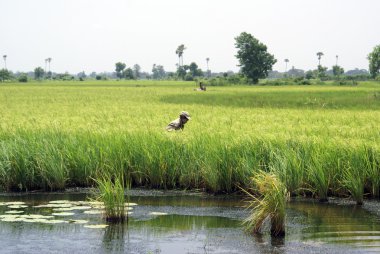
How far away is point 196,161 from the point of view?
14250 millimetres

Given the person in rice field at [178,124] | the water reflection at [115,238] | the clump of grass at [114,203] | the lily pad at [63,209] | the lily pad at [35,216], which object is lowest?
the lily pad at [63,209]

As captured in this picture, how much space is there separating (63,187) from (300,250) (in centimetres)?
703

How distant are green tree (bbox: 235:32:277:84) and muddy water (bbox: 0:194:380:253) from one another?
372 ft

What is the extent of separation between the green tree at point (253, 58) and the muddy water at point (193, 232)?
11341 centimetres

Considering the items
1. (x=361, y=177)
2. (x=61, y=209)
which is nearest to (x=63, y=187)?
(x=61, y=209)

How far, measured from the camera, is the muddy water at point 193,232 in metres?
9.42

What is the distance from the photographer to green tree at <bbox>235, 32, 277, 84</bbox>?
127375 millimetres

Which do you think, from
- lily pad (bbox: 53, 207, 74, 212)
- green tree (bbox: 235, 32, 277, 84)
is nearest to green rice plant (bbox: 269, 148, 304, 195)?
lily pad (bbox: 53, 207, 74, 212)

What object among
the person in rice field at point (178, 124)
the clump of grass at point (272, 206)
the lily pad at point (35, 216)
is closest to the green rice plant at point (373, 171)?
the clump of grass at point (272, 206)

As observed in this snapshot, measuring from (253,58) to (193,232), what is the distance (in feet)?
394

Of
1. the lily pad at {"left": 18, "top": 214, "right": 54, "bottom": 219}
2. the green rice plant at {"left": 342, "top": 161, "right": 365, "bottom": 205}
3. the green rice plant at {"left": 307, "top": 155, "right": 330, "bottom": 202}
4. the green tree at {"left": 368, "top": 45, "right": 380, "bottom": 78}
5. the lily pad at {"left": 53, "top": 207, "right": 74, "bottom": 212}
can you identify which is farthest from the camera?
the green tree at {"left": 368, "top": 45, "right": 380, "bottom": 78}

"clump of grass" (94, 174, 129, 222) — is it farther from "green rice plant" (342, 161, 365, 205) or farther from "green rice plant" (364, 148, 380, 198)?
"green rice plant" (364, 148, 380, 198)

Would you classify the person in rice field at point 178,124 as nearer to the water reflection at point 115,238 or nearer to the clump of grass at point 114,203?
the clump of grass at point 114,203

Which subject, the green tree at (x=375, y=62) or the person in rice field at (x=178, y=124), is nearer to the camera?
the person in rice field at (x=178, y=124)
